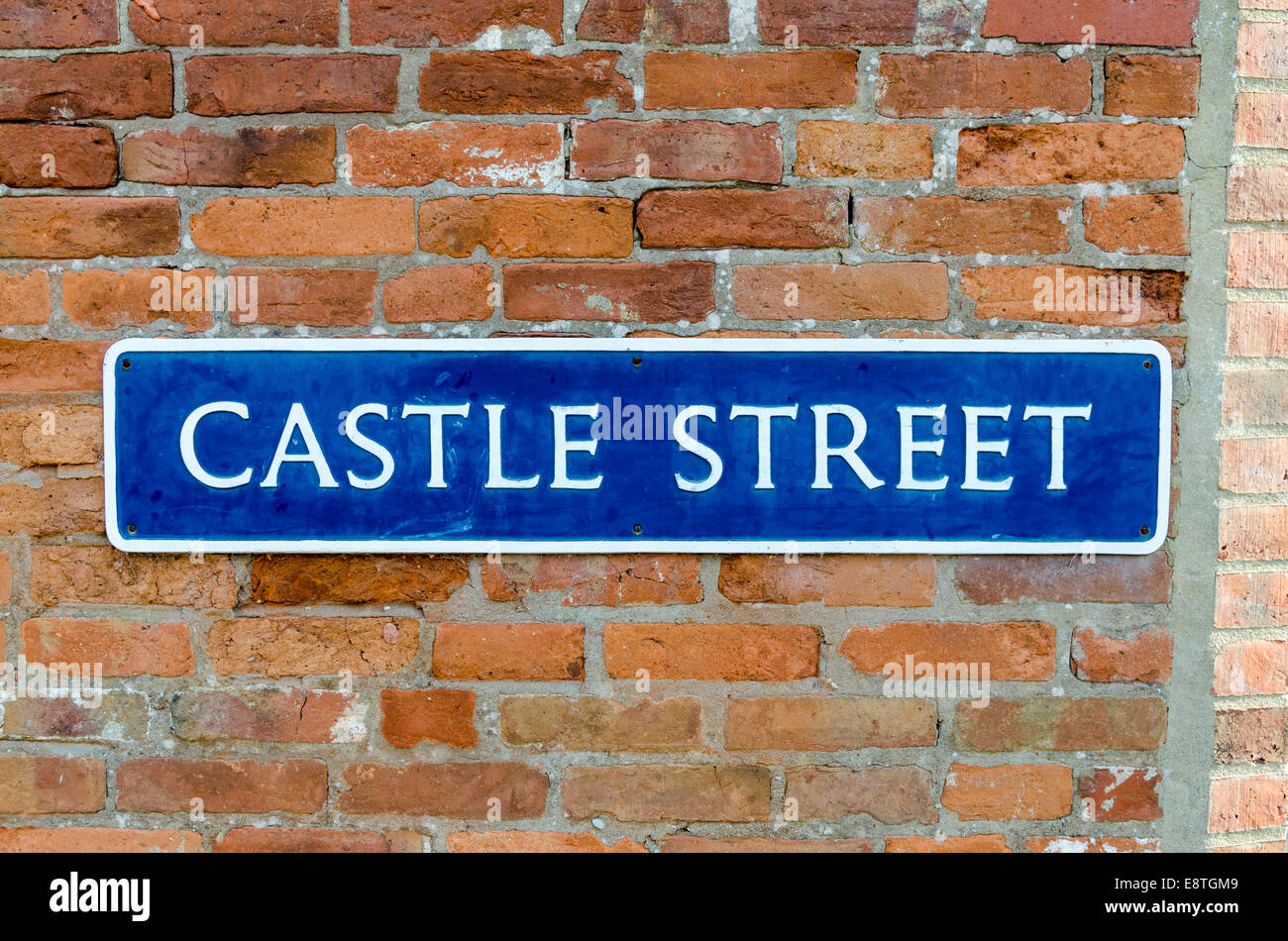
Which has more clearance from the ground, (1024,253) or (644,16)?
(644,16)

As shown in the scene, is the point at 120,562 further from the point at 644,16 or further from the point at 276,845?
the point at 644,16

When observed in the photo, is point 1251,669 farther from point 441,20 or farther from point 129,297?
point 129,297

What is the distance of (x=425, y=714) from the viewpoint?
1098mm

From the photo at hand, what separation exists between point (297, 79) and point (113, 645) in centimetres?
74

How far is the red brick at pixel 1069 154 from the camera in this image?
3.47 ft

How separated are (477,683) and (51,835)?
0.59 m

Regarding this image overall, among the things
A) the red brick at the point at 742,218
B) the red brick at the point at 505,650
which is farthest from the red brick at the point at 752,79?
the red brick at the point at 505,650

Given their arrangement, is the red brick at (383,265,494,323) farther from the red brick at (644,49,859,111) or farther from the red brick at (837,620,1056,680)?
the red brick at (837,620,1056,680)

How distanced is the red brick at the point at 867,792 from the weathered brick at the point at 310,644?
53cm

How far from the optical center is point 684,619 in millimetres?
1092

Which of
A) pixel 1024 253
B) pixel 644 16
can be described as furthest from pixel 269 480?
pixel 1024 253

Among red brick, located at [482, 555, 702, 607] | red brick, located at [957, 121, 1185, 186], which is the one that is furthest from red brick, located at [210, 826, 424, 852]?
red brick, located at [957, 121, 1185, 186]

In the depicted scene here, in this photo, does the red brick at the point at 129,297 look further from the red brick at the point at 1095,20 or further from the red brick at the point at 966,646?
the red brick at the point at 1095,20

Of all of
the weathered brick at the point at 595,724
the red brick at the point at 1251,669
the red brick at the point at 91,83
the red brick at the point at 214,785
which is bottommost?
the red brick at the point at 214,785
